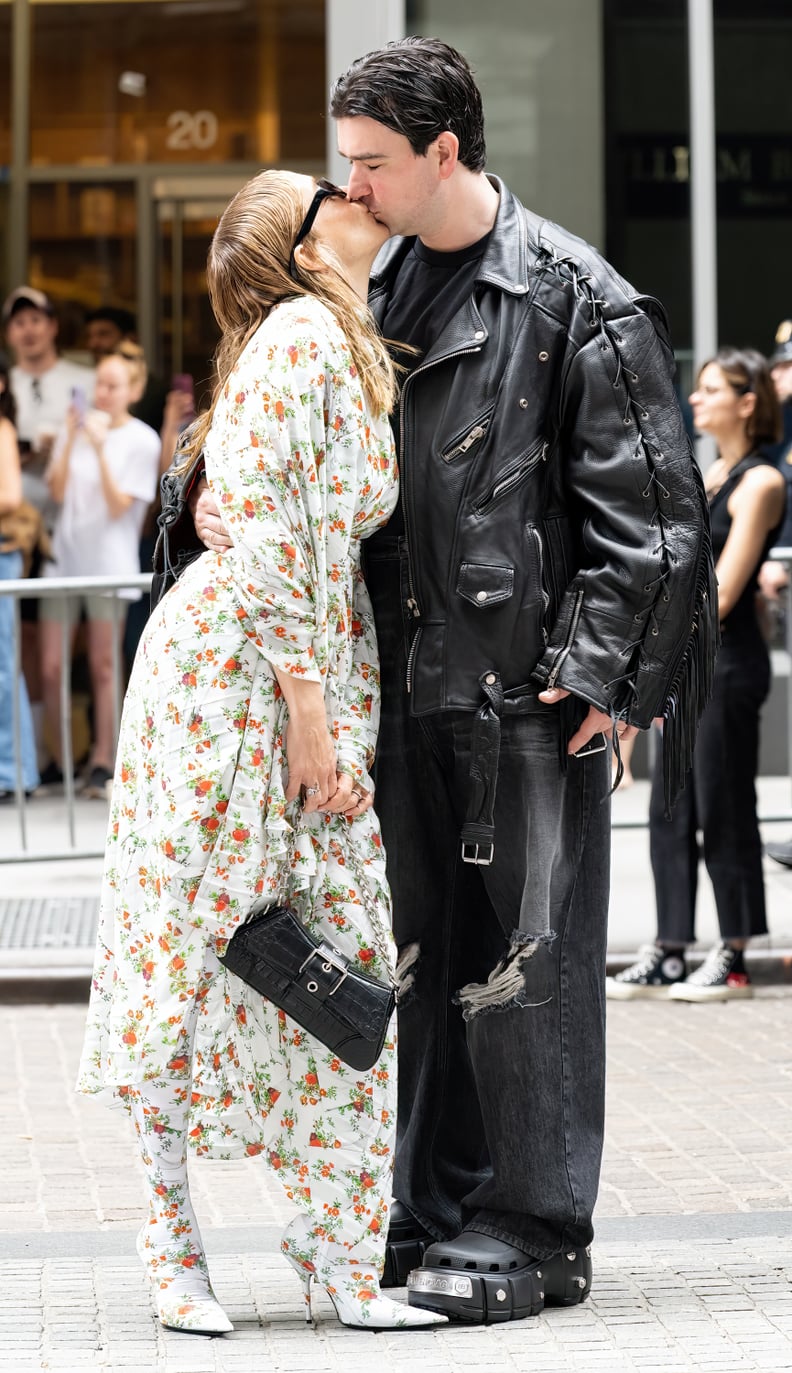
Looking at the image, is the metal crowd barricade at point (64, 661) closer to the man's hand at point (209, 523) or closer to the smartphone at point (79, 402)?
the smartphone at point (79, 402)

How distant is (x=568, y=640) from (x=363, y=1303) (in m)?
1.23

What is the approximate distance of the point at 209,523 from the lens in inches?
153

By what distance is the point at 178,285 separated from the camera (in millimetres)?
13516

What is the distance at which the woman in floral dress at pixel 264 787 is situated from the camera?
3746mm

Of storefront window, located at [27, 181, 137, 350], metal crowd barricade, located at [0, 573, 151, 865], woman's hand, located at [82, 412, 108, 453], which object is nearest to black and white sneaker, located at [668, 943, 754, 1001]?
metal crowd barricade, located at [0, 573, 151, 865]

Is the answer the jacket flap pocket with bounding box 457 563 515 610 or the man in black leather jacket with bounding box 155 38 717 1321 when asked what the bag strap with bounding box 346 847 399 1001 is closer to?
the man in black leather jacket with bounding box 155 38 717 1321

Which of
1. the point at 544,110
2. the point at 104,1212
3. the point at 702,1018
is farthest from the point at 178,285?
the point at 104,1212

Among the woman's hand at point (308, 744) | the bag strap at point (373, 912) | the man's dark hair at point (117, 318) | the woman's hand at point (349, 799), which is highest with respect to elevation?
the man's dark hair at point (117, 318)

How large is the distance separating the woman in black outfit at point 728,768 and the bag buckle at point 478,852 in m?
3.39

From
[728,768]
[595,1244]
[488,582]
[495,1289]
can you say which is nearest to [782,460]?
[728,768]

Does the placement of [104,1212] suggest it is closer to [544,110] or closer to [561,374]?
[561,374]

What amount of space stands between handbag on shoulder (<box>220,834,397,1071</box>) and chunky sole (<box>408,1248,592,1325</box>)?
1.59ft

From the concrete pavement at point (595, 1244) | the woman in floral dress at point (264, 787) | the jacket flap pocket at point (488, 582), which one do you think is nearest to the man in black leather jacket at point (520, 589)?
the jacket flap pocket at point (488, 582)

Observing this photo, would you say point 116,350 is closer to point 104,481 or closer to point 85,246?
point 104,481
